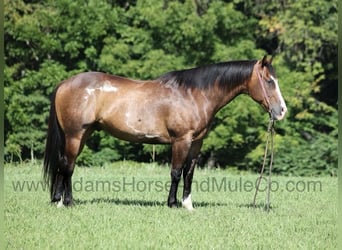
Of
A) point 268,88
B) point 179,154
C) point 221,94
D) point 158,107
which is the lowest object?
point 179,154

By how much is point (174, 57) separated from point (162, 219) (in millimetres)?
12961

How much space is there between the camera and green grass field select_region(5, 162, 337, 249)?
5.49 m

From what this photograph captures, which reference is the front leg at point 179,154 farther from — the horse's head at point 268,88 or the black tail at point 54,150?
the black tail at point 54,150

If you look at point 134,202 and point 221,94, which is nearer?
point 221,94

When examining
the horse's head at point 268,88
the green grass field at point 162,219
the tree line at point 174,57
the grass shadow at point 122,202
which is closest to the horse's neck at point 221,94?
the horse's head at point 268,88

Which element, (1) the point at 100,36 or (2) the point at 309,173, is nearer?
(2) the point at 309,173

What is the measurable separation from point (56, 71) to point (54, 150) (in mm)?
11470

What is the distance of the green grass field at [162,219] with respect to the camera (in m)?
5.49

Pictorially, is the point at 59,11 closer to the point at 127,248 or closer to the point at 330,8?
the point at 330,8

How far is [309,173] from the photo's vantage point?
17781 millimetres

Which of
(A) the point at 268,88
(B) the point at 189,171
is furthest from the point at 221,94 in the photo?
(B) the point at 189,171

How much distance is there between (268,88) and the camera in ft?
24.3

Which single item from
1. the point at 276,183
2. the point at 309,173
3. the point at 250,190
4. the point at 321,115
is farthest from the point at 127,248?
the point at 321,115

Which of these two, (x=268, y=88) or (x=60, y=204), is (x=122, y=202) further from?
(x=268, y=88)
